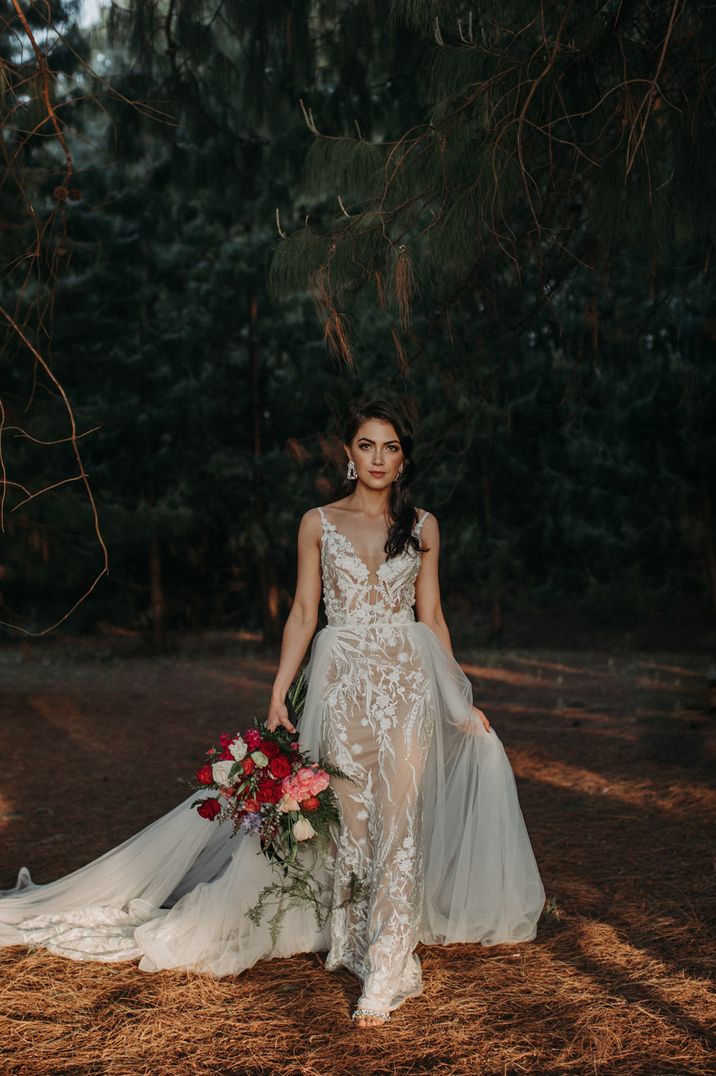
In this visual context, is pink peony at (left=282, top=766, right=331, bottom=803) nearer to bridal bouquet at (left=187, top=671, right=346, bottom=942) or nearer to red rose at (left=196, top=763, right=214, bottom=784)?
bridal bouquet at (left=187, top=671, right=346, bottom=942)

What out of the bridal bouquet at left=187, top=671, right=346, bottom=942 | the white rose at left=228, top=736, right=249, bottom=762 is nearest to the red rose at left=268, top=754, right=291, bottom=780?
the bridal bouquet at left=187, top=671, right=346, bottom=942

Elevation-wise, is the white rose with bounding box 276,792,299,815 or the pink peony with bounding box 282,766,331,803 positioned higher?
the pink peony with bounding box 282,766,331,803

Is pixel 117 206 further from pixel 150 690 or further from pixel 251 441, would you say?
pixel 150 690

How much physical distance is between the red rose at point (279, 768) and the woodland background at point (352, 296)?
124cm

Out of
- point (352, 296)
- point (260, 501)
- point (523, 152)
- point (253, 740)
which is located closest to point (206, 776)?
point (253, 740)

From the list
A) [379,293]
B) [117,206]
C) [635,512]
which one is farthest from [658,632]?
[379,293]

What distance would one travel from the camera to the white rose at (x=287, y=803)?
3.42 metres

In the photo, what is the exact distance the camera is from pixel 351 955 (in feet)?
11.9

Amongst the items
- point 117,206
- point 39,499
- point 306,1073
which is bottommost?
point 306,1073

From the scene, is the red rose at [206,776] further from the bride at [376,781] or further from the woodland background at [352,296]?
the woodland background at [352,296]

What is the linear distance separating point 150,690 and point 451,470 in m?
6.24

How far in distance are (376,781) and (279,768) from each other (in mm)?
404

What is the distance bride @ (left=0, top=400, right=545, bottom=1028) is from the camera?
3621 millimetres

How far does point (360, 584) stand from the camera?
3711mm
